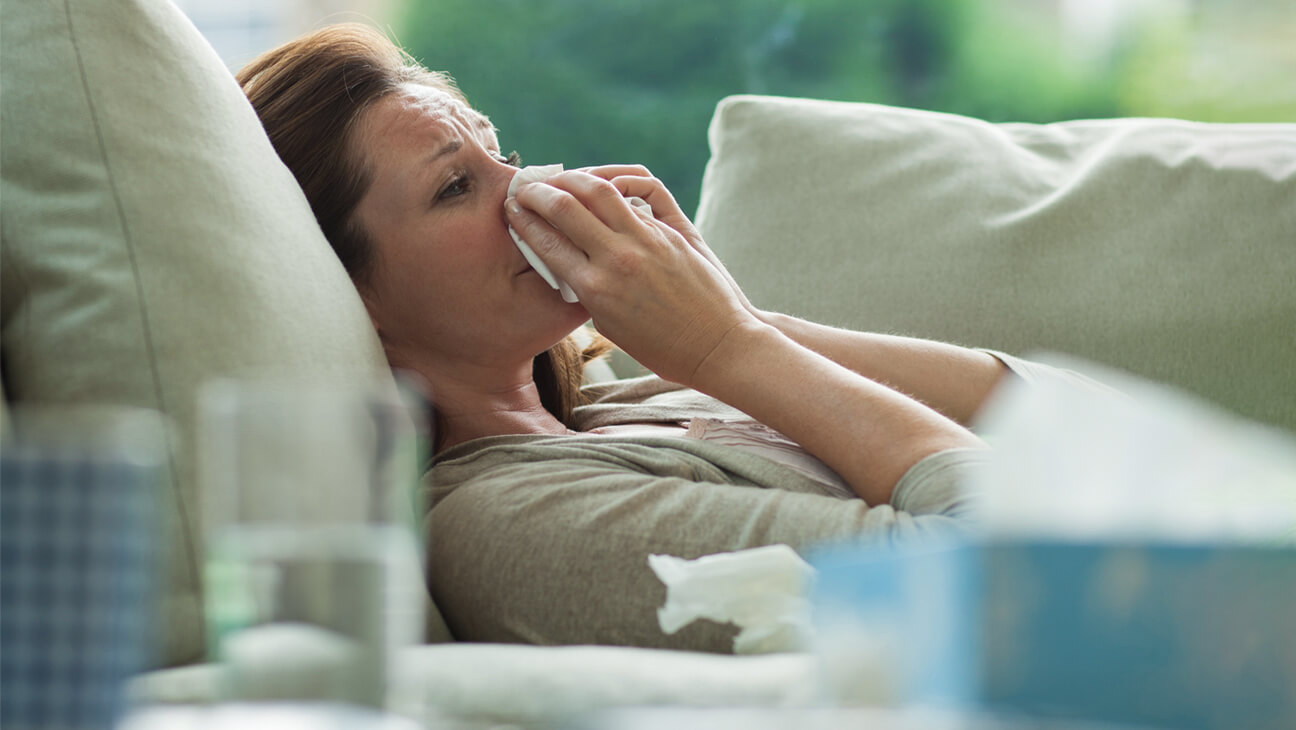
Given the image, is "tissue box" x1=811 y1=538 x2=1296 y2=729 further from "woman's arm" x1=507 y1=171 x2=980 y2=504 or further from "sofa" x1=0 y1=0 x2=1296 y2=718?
"woman's arm" x1=507 y1=171 x2=980 y2=504

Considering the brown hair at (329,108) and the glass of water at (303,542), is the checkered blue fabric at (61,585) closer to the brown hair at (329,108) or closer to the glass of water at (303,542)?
the glass of water at (303,542)

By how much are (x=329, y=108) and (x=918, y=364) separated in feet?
2.53

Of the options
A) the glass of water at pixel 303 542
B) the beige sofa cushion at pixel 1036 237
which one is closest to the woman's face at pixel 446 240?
the beige sofa cushion at pixel 1036 237

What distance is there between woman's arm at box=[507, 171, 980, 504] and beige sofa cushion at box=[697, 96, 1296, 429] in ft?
1.00

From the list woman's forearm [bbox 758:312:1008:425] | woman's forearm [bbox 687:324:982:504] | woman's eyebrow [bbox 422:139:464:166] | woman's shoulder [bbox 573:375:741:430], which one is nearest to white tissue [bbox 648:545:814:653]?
woman's forearm [bbox 687:324:982:504]

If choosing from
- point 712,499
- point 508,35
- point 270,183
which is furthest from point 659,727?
point 508,35

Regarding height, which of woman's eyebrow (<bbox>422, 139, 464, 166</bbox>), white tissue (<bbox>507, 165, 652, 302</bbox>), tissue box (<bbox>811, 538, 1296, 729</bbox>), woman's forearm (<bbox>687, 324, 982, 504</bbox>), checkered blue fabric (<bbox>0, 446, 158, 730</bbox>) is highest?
tissue box (<bbox>811, 538, 1296, 729</bbox>)

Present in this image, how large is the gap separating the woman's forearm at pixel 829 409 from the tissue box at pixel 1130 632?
70 cm

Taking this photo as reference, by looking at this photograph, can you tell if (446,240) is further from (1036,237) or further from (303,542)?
(303,542)

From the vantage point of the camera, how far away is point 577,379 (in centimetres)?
166

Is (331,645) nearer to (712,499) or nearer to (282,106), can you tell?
(712,499)

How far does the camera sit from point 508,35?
426 centimetres

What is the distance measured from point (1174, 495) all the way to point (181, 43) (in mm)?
921

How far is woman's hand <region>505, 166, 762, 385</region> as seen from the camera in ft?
4.18
